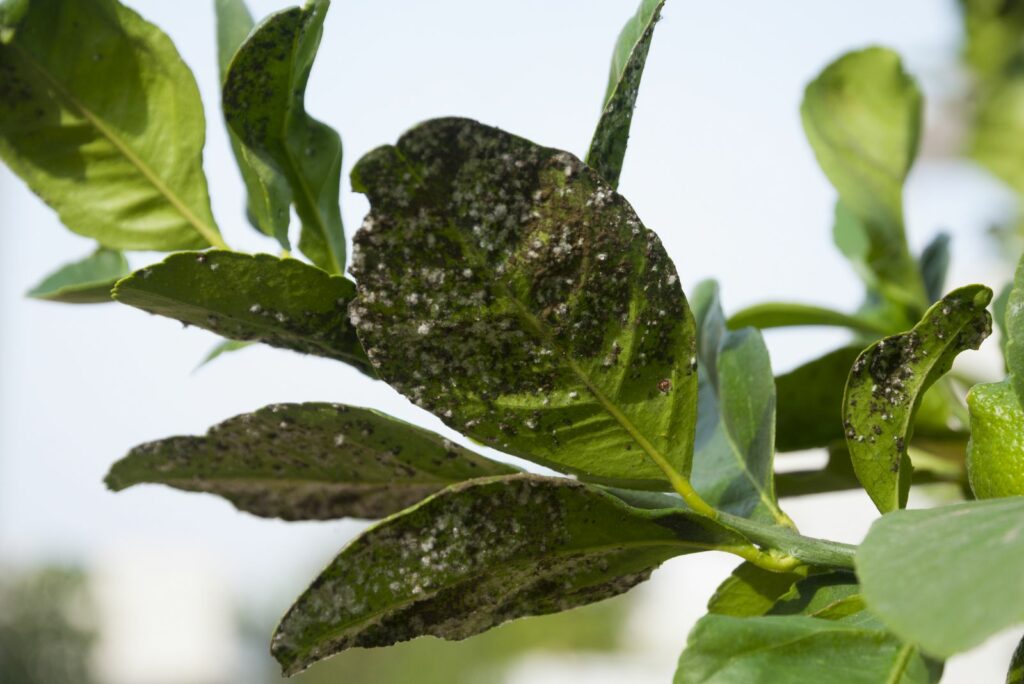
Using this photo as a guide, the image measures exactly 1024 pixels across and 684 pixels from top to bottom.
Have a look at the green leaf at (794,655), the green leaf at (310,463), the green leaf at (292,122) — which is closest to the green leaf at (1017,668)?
the green leaf at (794,655)

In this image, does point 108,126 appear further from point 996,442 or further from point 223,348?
point 996,442

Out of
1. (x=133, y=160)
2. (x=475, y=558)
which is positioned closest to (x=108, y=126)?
(x=133, y=160)

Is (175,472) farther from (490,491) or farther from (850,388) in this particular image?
(850,388)

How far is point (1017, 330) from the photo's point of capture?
1.30 feet

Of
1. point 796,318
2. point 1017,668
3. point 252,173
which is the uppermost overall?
point 252,173

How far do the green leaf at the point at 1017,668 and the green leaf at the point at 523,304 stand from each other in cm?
16

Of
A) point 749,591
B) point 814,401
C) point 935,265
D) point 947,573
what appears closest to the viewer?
point 947,573

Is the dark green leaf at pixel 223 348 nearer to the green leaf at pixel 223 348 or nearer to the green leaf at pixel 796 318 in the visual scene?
the green leaf at pixel 223 348

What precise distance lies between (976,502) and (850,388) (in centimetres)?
11

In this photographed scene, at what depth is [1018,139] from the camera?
1.41 m

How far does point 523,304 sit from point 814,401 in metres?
0.40

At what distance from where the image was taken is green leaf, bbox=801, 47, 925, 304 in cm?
76

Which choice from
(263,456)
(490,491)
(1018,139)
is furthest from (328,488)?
(1018,139)

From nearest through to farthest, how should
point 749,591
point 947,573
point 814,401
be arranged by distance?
1. point 947,573
2. point 749,591
3. point 814,401
